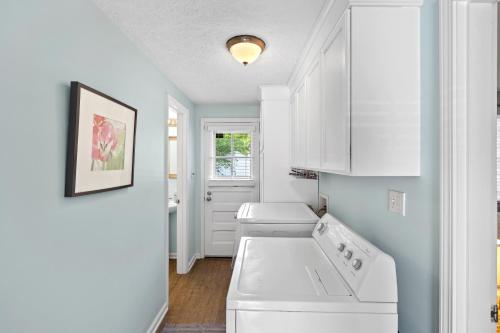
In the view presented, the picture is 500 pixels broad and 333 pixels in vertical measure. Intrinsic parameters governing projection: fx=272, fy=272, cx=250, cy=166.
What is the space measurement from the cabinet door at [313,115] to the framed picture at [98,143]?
1237mm

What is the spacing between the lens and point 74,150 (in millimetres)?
1275

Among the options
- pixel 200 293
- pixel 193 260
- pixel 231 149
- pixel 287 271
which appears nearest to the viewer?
pixel 287 271

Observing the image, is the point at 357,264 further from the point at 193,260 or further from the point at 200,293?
the point at 193,260

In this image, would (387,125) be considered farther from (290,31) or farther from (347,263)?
(290,31)

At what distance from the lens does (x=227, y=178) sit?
13.5 feet

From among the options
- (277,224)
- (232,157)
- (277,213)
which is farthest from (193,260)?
(277,224)

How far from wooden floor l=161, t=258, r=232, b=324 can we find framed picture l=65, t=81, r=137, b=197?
1500mm

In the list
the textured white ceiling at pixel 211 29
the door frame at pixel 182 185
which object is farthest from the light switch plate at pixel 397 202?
the door frame at pixel 182 185

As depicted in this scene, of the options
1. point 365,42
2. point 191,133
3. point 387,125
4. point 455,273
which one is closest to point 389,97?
point 387,125

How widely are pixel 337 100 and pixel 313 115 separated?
1.79ft

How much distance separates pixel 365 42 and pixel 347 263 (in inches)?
39.0

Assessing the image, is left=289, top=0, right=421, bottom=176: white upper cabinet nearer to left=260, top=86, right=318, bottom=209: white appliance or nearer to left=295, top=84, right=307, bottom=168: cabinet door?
left=295, top=84, right=307, bottom=168: cabinet door

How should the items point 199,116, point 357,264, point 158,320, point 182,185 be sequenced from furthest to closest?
point 199,116 → point 182,185 → point 158,320 → point 357,264

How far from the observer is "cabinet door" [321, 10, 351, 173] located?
1163 millimetres
